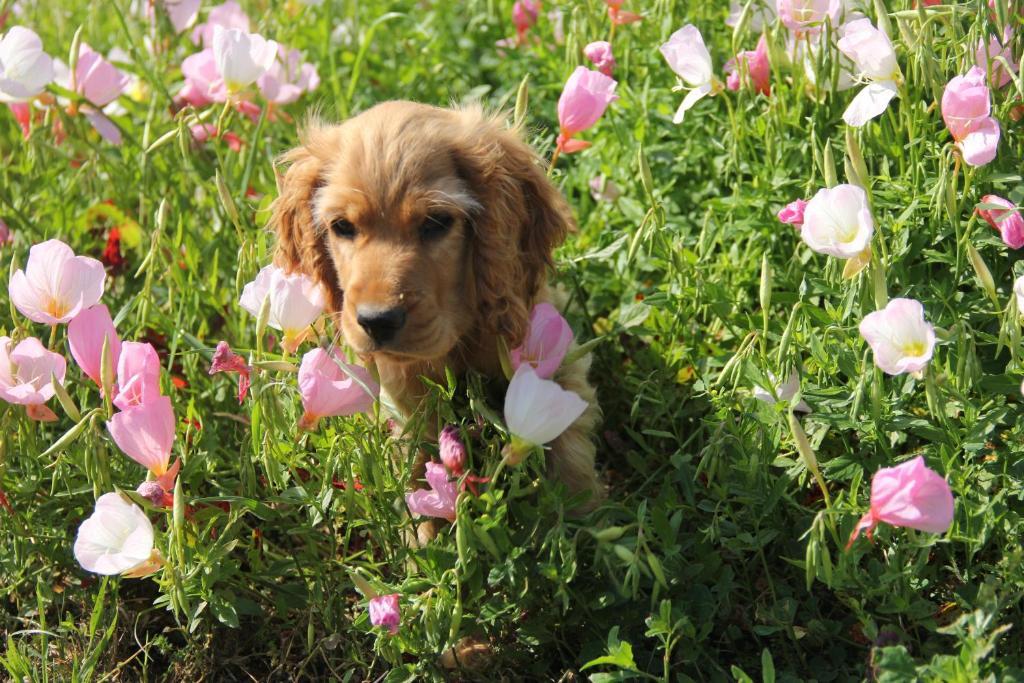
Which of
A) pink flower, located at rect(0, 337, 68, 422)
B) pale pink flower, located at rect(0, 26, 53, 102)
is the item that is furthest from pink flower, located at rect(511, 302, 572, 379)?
pale pink flower, located at rect(0, 26, 53, 102)

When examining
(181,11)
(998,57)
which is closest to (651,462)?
(998,57)

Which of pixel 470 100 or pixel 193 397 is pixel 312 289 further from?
pixel 470 100

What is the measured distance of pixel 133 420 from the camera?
224 cm

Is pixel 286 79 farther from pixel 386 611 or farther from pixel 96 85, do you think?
pixel 386 611

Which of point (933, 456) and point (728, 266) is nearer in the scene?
point (933, 456)

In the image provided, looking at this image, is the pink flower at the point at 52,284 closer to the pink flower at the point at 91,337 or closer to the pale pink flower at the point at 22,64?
the pink flower at the point at 91,337

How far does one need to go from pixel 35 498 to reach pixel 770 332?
68.6 inches

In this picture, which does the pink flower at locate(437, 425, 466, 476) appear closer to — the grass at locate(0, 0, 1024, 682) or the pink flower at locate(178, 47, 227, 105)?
the grass at locate(0, 0, 1024, 682)

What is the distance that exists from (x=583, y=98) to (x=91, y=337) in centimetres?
121

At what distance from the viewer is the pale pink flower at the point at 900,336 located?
A: 6.53 ft

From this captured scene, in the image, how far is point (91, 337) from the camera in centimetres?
240

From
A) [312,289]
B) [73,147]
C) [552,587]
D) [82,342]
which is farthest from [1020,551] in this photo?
[73,147]

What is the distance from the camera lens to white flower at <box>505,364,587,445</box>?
2.14 m

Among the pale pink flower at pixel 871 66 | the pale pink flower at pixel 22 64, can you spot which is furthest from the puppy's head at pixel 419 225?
the pale pink flower at pixel 871 66
